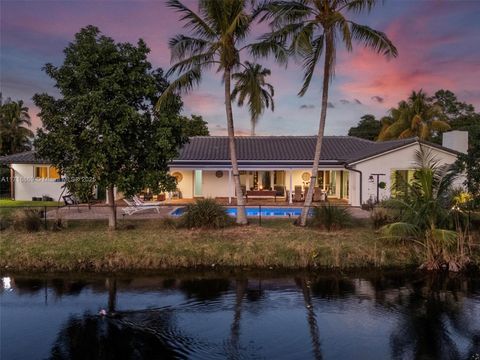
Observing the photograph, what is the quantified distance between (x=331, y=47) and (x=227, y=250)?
846cm

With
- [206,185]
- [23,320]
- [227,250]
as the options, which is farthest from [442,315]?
[206,185]

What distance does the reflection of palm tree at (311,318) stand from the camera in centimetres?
846

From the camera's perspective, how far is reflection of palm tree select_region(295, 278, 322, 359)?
8461mm

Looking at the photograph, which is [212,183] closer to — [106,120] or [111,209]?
[111,209]

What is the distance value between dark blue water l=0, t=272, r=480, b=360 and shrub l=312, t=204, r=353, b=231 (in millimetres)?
3182

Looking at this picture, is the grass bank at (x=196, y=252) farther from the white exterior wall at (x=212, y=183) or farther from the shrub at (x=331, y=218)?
the white exterior wall at (x=212, y=183)

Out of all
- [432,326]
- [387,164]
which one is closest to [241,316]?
[432,326]

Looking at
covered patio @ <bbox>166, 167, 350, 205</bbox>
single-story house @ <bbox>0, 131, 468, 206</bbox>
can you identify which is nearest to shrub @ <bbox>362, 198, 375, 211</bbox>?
single-story house @ <bbox>0, 131, 468, 206</bbox>

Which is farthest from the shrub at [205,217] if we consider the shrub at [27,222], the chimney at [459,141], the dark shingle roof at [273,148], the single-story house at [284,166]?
the chimney at [459,141]

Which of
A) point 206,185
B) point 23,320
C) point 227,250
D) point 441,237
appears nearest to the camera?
point 23,320

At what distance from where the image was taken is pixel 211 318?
10.1m

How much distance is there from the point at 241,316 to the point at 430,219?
749cm

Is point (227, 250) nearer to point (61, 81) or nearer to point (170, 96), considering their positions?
point (170, 96)

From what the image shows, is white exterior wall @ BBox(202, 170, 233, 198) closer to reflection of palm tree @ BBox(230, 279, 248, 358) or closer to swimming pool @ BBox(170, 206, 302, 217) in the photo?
swimming pool @ BBox(170, 206, 302, 217)
